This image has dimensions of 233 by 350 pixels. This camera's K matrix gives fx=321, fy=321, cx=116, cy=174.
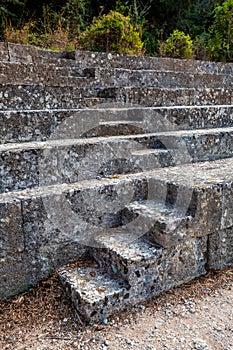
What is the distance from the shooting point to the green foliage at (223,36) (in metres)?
8.94

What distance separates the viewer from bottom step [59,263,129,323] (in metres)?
1.75

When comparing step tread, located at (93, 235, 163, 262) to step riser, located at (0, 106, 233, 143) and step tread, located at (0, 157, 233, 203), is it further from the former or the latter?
step riser, located at (0, 106, 233, 143)

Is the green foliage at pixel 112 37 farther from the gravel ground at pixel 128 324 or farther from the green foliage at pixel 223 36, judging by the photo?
the gravel ground at pixel 128 324

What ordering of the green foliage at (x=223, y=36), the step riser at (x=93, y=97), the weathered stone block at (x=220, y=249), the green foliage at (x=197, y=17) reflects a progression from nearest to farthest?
the weathered stone block at (x=220, y=249) → the step riser at (x=93, y=97) → the green foliage at (x=223, y=36) → the green foliage at (x=197, y=17)

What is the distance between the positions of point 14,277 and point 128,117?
6.11 ft

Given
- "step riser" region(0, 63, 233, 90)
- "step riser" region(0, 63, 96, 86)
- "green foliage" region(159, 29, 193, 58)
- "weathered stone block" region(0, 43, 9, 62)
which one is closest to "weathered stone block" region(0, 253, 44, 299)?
"step riser" region(0, 63, 96, 86)

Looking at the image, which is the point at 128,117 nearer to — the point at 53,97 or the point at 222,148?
the point at 53,97

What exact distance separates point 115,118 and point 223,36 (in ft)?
24.7

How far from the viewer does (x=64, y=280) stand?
195cm

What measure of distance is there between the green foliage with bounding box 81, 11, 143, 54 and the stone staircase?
14.1 ft

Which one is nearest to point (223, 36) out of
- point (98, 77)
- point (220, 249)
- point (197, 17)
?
point (197, 17)

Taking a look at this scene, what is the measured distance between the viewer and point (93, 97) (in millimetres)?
3590

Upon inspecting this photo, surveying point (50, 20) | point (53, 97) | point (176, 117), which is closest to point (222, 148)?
point (176, 117)

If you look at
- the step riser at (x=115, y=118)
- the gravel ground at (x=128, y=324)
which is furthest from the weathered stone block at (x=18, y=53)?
the gravel ground at (x=128, y=324)
